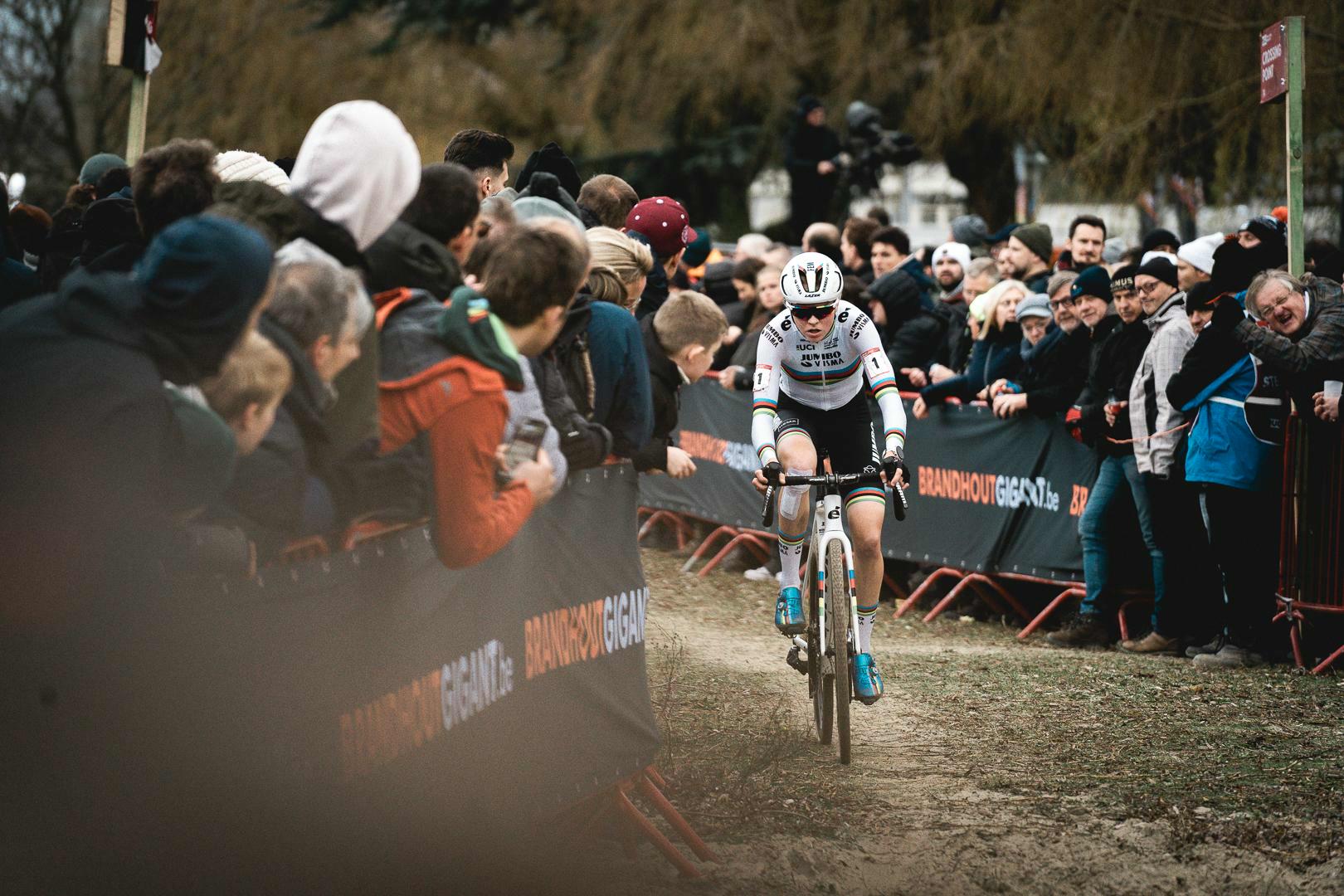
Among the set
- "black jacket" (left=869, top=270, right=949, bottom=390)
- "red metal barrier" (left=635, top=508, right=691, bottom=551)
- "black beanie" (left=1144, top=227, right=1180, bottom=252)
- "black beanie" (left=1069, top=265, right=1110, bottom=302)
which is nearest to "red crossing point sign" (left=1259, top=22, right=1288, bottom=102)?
"black beanie" (left=1069, top=265, right=1110, bottom=302)

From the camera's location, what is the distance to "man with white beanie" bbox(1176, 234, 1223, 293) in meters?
9.53

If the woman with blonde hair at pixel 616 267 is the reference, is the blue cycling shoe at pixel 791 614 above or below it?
below

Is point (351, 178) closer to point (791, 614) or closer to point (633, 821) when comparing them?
point (633, 821)

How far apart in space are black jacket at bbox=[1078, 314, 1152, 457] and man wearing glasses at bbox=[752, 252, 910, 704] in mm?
2092

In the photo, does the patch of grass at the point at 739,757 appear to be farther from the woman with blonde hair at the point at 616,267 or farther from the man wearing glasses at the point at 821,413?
the woman with blonde hair at the point at 616,267

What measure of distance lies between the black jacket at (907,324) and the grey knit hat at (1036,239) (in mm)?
813

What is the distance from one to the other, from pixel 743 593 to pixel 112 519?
9.13 meters

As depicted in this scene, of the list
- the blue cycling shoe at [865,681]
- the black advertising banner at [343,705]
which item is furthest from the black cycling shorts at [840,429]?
the black advertising banner at [343,705]

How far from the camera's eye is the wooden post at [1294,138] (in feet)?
28.2

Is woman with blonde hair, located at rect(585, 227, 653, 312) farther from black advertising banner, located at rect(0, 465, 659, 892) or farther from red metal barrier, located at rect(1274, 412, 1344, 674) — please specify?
red metal barrier, located at rect(1274, 412, 1344, 674)

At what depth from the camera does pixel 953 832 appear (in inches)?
221

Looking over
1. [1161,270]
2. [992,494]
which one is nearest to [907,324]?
[992,494]

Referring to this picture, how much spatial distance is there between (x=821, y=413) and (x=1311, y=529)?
2.82 metres

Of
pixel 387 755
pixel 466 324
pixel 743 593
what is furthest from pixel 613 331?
pixel 743 593
